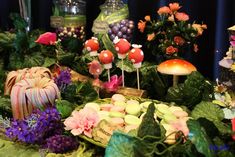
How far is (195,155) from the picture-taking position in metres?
0.76

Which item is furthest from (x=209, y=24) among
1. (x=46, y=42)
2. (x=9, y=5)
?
(x=9, y=5)

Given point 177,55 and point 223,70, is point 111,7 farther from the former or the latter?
point 223,70

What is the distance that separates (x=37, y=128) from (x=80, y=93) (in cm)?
22

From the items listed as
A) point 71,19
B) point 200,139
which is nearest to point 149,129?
point 200,139

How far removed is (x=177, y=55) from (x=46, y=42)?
0.46 meters

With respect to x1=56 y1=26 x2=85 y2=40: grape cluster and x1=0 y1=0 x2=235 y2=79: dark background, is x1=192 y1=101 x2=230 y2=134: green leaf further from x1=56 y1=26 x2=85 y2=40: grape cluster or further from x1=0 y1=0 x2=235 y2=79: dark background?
x1=56 y1=26 x2=85 y2=40: grape cluster

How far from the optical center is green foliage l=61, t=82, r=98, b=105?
3.87 ft

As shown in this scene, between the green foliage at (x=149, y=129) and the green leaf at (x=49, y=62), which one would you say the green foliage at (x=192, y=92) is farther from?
the green leaf at (x=49, y=62)

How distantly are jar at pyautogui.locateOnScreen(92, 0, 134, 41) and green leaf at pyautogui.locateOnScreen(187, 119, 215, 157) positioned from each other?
71 cm

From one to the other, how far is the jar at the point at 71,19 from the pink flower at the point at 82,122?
58 centimetres

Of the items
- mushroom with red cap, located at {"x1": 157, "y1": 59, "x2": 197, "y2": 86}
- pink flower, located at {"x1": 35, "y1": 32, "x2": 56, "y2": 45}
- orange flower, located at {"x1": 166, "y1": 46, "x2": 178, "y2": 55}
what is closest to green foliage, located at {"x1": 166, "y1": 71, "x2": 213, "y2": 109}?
mushroom with red cap, located at {"x1": 157, "y1": 59, "x2": 197, "y2": 86}

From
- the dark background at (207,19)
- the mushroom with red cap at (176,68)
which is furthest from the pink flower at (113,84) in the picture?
the dark background at (207,19)

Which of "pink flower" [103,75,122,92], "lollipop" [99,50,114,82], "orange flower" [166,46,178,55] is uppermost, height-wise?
"orange flower" [166,46,178,55]

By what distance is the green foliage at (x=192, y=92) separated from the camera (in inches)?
44.1
